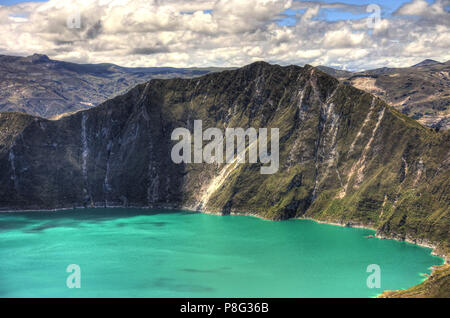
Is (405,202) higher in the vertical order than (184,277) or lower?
higher

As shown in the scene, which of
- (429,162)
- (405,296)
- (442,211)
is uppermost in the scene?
(429,162)

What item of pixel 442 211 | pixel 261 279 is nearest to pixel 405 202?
pixel 442 211

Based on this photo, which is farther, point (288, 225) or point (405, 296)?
point (288, 225)

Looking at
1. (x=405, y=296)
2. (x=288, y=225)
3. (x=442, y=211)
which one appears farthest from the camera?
(x=288, y=225)
